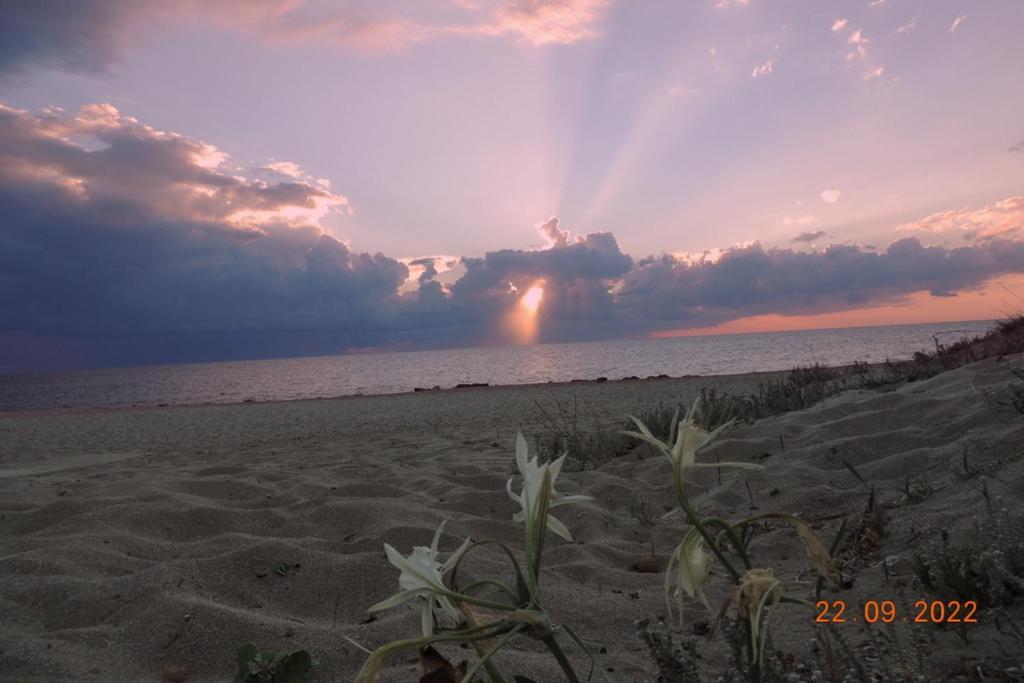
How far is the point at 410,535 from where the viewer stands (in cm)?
347

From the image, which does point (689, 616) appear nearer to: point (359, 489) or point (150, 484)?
point (359, 489)

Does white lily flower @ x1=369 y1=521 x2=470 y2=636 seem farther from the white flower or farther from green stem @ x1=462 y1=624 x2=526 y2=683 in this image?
the white flower

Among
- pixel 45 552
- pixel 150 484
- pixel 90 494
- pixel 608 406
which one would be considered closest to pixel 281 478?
pixel 150 484

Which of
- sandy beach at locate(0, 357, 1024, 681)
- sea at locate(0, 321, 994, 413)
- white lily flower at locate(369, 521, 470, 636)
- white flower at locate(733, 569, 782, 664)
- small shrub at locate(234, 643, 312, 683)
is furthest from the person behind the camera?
sea at locate(0, 321, 994, 413)

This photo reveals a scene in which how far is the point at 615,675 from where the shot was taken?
1.96 m

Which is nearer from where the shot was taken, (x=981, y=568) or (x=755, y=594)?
(x=755, y=594)

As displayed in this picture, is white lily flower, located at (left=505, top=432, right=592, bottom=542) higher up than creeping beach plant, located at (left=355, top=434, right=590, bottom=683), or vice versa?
white lily flower, located at (left=505, top=432, right=592, bottom=542)

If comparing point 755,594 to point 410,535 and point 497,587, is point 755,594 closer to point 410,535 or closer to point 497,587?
point 497,587

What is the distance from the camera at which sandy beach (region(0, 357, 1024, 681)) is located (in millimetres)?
2199

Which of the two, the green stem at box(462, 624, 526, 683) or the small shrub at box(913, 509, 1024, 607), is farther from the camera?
the small shrub at box(913, 509, 1024, 607)

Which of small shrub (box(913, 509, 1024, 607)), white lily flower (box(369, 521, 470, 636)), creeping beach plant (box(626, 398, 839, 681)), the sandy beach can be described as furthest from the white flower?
small shrub (box(913, 509, 1024, 607))

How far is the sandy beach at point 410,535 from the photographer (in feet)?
7.22

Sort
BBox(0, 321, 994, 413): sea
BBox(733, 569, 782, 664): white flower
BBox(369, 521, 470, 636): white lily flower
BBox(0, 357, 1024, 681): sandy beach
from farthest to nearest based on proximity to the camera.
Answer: BBox(0, 321, 994, 413): sea → BBox(0, 357, 1024, 681): sandy beach → BBox(369, 521, 470, 636): white lily flower → BBox(733, 569, 782, 664): white flower

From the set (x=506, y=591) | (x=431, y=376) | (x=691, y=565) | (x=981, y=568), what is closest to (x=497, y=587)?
(x=506, y=591)
